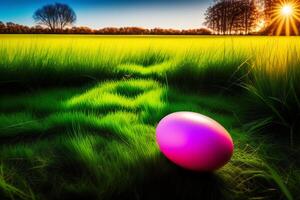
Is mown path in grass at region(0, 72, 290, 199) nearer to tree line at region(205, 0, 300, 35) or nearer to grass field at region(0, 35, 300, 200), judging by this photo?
grass field at region(0, 35, 300, 200)

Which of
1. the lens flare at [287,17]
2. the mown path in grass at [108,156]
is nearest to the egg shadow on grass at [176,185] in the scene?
the mown path in grass at [108,156]

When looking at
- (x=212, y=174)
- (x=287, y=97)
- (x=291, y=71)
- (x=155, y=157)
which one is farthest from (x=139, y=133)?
(x=291, y=71)

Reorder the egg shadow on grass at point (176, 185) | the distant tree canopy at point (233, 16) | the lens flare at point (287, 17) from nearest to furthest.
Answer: the egg shadow on grass at point (176, 185) < the lens flare at point (287, 17) < the distant tree canopy at point (233, 16)

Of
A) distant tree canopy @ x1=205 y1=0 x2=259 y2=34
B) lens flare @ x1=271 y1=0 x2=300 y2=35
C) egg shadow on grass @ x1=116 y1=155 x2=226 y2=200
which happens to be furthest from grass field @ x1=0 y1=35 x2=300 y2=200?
distant tree canopy @ x1=205 y1=0 x2=259 y2=34

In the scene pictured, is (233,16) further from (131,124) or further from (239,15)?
(131,124)

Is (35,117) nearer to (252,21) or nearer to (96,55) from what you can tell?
(96,55)

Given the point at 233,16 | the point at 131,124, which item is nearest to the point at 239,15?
the point at 233,16

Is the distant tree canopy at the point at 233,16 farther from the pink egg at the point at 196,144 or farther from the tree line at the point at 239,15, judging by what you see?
the pink egg at the point at 196,144
